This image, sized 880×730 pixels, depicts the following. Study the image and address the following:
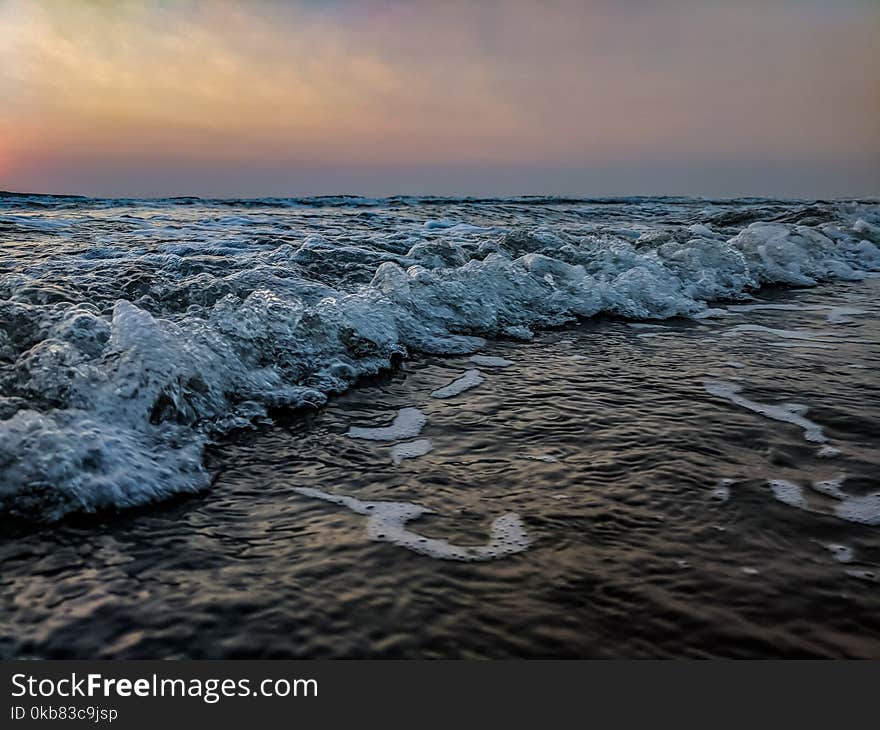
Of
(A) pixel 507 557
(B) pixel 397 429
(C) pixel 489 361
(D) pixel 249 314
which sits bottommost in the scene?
(A) pixel 507 557

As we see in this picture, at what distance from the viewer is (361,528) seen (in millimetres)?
2766

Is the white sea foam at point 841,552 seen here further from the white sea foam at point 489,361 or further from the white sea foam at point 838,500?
the white sea foam at point 489,361

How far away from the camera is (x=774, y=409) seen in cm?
407

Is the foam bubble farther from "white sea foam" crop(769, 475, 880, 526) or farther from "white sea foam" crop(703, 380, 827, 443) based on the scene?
"white sea foam" crop(703, 380, 827, 443)

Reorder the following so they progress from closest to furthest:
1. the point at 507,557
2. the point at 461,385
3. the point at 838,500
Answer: the point at 507,557
the point at 838,500
the point at 461,385

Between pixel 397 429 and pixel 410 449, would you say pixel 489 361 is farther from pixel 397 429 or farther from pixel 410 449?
pixel 410 449

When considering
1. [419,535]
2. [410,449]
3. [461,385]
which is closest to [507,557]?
[419,535]

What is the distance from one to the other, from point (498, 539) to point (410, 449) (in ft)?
3.42

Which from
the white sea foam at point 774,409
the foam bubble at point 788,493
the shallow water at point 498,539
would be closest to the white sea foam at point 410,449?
the shallow water at point 498,539

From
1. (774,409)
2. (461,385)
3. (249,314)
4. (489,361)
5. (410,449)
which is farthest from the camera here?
(489,361)

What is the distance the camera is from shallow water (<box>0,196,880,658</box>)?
6.89ft

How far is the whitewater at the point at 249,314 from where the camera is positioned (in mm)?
3209

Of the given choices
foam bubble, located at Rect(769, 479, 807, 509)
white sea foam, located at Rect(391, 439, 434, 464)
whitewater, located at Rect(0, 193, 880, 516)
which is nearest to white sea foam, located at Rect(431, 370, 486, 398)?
whitewater, located at Rect(0, 193, 880, 516)

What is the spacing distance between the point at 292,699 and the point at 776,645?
145cm
